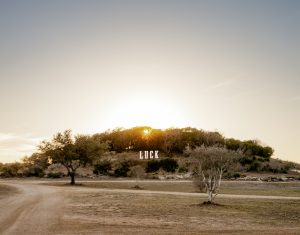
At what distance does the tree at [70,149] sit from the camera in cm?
6612

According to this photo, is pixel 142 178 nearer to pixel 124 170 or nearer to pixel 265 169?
pixel 124 170

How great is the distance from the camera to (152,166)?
93.9m

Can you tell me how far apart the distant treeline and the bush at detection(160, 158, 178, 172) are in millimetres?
18146

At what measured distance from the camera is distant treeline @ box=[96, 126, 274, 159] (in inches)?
4523

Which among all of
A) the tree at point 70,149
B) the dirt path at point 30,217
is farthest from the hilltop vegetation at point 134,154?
the dirt path at point 30,217

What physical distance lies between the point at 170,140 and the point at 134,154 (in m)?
11.1

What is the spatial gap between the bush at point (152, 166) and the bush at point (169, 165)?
100 centimetres

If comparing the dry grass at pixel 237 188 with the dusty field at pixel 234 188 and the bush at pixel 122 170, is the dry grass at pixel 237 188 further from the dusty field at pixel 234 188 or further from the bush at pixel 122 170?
the bush at pixel 122 170

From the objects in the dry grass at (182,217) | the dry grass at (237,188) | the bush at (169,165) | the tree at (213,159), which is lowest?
the dry grass at (182,217)

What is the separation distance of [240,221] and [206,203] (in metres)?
8.54

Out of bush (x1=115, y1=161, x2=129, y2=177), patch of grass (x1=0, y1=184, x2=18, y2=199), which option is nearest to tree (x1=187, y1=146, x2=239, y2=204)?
patch of grass (x1=0, y1=184, x2=18, y2=199)

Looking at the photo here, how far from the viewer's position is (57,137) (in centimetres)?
6725

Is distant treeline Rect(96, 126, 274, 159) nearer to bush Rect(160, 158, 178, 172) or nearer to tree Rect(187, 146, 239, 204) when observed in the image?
bush Rect(160, 158, 178, 172)

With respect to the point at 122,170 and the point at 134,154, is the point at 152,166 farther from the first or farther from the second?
the point at 134,154
